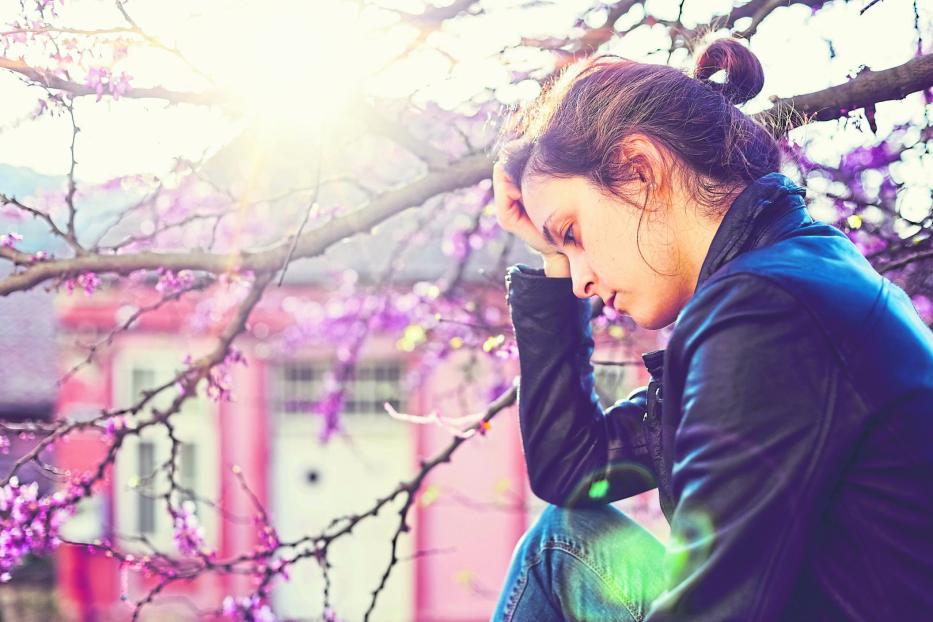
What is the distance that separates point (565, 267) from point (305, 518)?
25.2ft

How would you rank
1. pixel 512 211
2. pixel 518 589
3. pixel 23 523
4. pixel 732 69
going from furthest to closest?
pixel 23 523 → pixel 512 211 → pixel 518 589 → pixel 732 69

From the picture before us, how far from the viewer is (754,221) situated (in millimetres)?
1348

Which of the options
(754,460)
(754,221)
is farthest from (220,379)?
(754,460)

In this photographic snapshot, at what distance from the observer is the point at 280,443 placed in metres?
9.00

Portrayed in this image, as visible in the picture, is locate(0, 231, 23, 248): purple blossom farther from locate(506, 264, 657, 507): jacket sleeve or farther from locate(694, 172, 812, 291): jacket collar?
locate(694, 172, 812, 291): jacket collar

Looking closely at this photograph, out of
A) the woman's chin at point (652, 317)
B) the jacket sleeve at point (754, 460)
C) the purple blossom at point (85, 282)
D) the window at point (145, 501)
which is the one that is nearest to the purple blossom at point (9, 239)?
the purple blossom at point (85, 282)

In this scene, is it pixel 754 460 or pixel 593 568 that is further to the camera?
pixel 593 568

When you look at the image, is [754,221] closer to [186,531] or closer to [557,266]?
[557,266]

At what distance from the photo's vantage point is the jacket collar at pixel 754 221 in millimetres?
1338

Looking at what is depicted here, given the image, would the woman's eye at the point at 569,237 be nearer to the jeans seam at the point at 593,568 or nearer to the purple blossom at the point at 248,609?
the jeans seam at the point at 593,568

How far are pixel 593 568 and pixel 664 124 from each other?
32.1 inches

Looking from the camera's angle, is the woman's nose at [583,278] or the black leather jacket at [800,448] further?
the woman's nose at [583,278]

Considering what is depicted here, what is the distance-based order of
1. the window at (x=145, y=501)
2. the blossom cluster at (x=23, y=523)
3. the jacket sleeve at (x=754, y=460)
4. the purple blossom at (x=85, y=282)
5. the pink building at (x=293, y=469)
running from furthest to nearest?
the window at (x=145, y=501)
the pink building at (x=293, y=469)
the purple blossom at (x=85, y=282)
the blossom cluster at (x=23, y=523)
the jacket sleeve at (x=754, y=460)

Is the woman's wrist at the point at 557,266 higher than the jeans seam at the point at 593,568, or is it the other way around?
the woman's wrist at the point at 557,266
